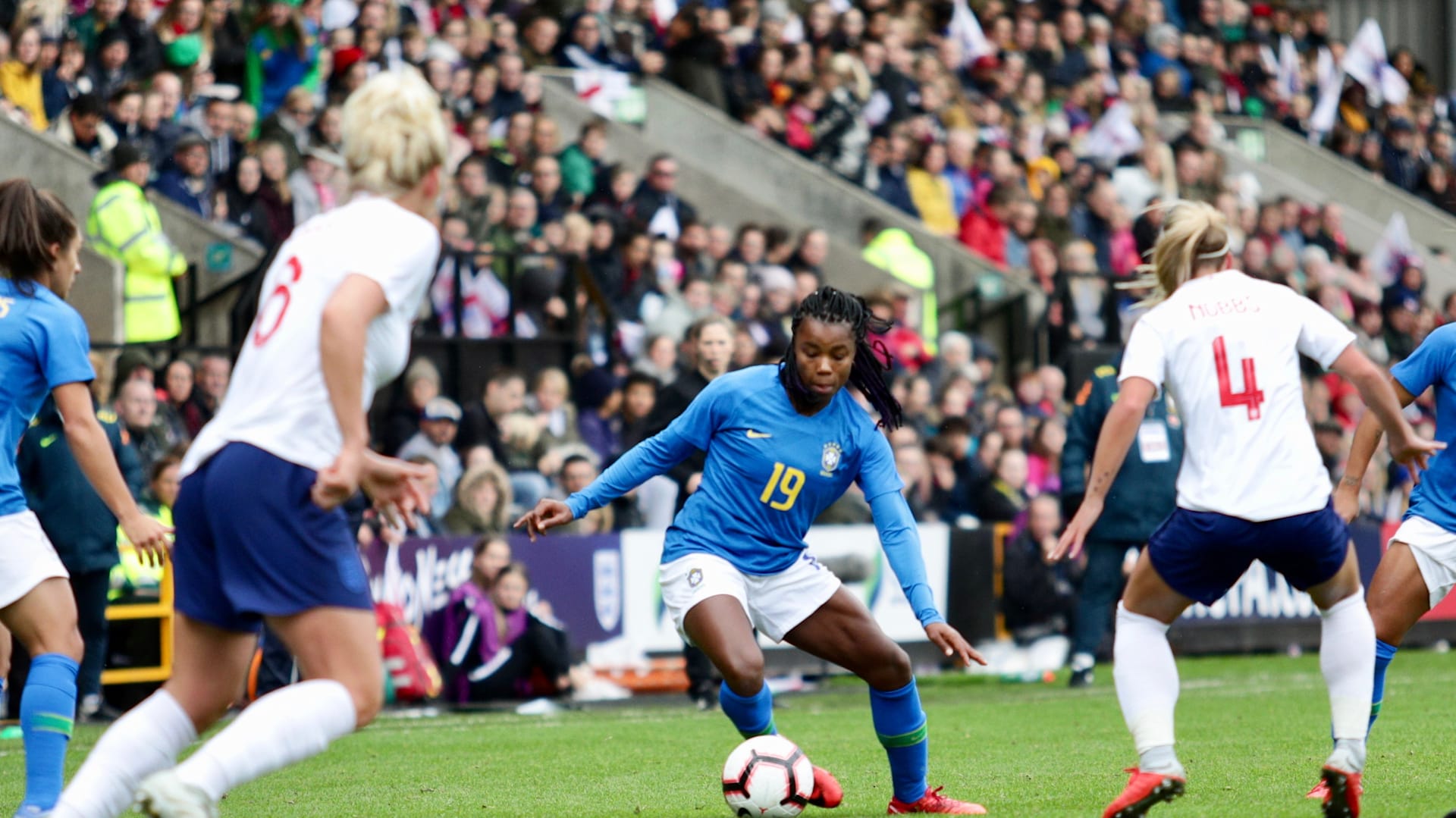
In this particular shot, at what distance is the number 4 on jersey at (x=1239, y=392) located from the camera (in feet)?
20.1

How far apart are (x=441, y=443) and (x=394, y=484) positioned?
8.96 m

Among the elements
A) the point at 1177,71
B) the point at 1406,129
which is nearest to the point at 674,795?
the point at 1177,71

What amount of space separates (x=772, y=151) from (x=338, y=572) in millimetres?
15157

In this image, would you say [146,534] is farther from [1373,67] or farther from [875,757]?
[1373,67]

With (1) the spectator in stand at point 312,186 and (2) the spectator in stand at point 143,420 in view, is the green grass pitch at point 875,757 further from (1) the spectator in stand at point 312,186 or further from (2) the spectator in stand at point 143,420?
(1) the spectator in stand at point 312,186

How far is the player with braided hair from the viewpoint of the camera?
6930 mm

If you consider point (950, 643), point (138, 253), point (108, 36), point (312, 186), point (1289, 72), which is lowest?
point (950, 643)

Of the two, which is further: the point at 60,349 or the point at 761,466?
the point at 761,466

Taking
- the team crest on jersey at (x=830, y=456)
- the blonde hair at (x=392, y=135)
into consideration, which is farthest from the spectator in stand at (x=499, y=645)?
the blonde hair at (x=392, y=135)

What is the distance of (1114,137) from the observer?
2195 centimetres

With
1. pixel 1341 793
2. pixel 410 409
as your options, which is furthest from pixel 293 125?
pixel 1341 793

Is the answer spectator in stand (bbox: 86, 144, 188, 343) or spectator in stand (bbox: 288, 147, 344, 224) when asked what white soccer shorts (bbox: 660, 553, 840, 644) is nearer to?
spectator in stand (bbox: 86, 144, 188, 343)

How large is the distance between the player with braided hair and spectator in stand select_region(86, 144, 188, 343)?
24.3 feet

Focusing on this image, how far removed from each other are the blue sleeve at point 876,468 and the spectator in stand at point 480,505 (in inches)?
242
